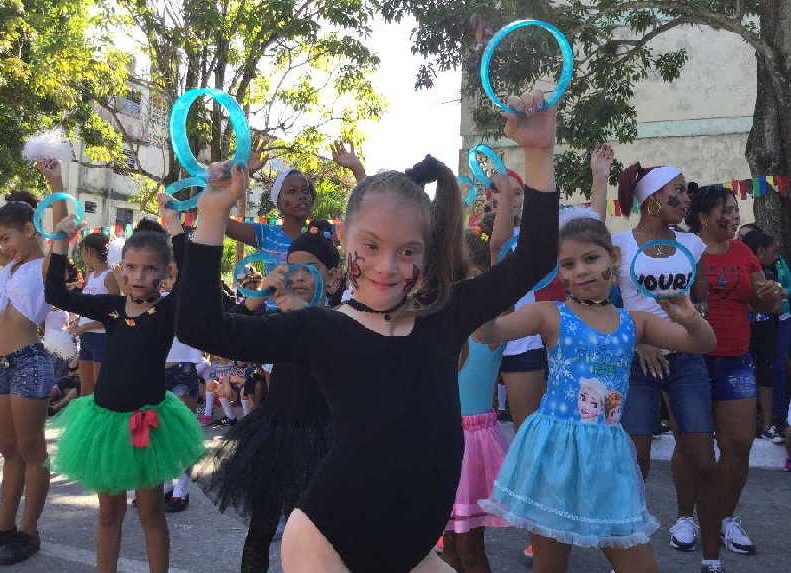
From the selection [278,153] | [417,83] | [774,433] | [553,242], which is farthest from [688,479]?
[278,153]

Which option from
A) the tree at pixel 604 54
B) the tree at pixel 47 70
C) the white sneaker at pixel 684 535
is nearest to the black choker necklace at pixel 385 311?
the white sneaker at pixel 684 535

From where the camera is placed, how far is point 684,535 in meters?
4.77

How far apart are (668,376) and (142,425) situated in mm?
2726

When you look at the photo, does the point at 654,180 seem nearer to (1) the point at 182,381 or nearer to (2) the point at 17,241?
(1) the point at 182,381

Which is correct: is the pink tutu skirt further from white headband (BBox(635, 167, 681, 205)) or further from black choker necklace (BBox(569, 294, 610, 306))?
white headband (BBox(635, 167, 681, 205))

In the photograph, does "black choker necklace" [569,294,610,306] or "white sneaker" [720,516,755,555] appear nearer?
"black choker necklace" [569,294,610,306]

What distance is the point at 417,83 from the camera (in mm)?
12914

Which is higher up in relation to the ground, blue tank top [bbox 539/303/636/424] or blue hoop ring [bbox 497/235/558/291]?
blue hoop ring [bbox 497/235/558/291]

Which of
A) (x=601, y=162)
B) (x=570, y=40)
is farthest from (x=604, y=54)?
(x=601, y=162)

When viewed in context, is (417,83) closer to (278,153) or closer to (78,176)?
(278,153)

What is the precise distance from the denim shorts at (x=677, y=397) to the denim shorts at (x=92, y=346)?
4.66 meters

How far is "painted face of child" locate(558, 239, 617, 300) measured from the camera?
3.42 metres

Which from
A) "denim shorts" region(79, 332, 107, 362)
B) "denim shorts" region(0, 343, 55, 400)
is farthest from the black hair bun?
"denim shorts" region(79, 332, 107, 362)

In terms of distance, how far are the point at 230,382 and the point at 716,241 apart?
590 centimetres
